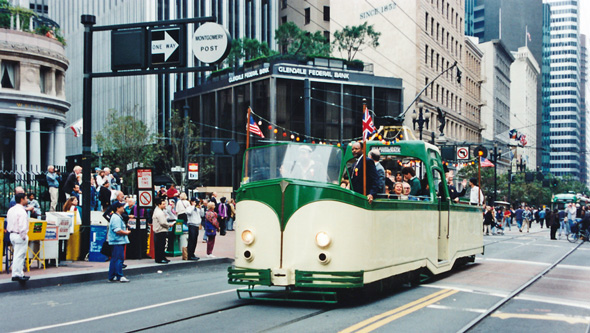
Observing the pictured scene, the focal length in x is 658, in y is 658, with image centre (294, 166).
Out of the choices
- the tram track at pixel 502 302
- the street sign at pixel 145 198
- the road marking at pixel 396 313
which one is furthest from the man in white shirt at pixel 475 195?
the street sign at pixel 145 198

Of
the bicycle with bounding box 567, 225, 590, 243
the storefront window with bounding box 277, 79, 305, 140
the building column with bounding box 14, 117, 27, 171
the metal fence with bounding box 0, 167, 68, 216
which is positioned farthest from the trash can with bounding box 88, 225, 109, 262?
the storefront window with bounding box 277, 79, 305, 140

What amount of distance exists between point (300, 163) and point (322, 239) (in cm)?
125

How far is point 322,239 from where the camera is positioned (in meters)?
9.55

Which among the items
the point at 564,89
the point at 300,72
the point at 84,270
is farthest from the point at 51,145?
the point at 564,89

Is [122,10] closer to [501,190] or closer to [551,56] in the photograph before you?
[501,190]

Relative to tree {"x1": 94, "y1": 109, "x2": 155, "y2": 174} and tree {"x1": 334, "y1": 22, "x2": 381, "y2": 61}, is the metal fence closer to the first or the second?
tree {"x1": 94, "y1": 109, "x2": 155, "y2": 174}

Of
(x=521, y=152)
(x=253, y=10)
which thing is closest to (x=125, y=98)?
(x=253, y=10)

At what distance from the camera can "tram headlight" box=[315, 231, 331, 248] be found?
31.2 ft

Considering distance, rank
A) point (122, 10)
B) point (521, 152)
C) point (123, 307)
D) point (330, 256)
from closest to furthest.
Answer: point (330, 256) < point (123, 307) < point (122, 10) < point (521, 152)

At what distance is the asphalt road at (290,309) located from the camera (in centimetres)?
864

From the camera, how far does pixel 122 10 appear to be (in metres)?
70.2

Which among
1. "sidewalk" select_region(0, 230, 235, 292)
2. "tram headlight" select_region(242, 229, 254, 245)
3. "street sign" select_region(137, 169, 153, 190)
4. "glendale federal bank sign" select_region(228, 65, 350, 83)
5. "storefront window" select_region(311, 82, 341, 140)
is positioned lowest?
"sidewalk" select_region(0, 230, 235, 292)

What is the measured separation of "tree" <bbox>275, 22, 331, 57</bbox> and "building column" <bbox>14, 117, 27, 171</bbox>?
2320 cm

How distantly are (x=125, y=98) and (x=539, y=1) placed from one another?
426 feet
